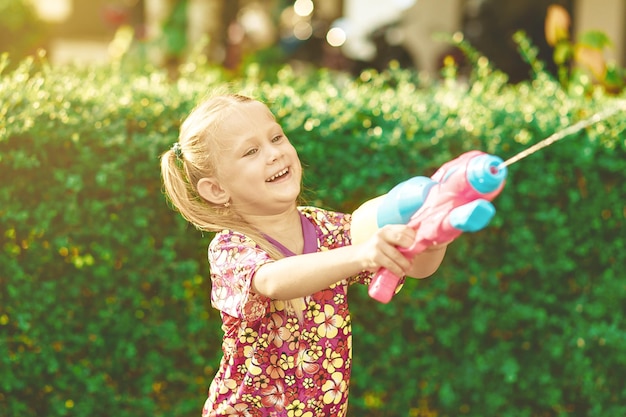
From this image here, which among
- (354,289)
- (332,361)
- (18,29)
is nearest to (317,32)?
(18,29)

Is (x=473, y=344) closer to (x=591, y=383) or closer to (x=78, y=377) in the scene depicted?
(x=591, y=383)

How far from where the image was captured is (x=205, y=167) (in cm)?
238

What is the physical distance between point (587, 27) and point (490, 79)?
4804 millimetres

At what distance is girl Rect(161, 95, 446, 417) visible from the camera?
2289mm

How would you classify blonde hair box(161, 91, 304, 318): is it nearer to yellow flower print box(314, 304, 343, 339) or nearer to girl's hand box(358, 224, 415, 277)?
yellow flower print box(314, 304, 343, 339)

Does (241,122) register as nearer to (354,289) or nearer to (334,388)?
(334,388)

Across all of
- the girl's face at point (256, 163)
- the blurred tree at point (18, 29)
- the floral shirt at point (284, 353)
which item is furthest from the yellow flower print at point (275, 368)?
the blurred tree at point (18, 29)

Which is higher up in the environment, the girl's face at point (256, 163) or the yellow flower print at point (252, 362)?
the girl's face at point (256, 163)

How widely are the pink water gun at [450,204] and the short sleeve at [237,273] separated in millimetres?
352

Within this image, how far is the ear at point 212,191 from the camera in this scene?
2.39m

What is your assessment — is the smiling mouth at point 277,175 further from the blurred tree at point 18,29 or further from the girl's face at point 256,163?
the blurred tree at point 18,29

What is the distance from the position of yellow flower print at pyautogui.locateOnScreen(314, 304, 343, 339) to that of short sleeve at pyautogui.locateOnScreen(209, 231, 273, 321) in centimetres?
15

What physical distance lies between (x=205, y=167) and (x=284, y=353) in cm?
53

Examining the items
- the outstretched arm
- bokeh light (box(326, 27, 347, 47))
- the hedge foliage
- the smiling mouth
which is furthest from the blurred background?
the outstretched arm
